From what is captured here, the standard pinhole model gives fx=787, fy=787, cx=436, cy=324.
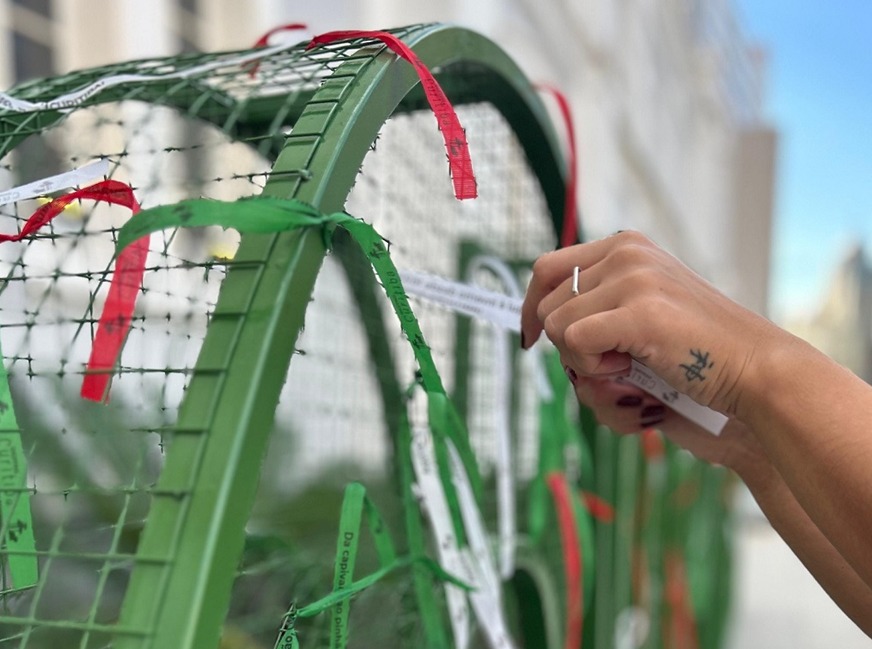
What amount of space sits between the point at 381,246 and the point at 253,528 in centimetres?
55

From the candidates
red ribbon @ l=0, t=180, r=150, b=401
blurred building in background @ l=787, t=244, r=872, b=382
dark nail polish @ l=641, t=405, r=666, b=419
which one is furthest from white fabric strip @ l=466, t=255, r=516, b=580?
blurred building in background @ l=787, t=244, r=872, b=382

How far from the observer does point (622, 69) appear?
510 cm

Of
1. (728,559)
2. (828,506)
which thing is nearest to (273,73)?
(828,506)

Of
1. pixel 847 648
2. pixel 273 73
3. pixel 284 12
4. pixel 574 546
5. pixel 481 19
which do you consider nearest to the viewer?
pixel 273 73

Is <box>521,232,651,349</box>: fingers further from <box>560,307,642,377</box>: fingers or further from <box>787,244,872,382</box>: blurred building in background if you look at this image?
<box>787,244,872,382</box>: blurred building in background

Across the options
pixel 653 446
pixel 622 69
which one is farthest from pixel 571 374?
pixel 622 69

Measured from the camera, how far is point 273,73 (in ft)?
1.91

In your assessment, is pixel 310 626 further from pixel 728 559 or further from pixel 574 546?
pixel 728 559

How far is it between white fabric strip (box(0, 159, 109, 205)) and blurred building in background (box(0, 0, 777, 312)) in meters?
0.40

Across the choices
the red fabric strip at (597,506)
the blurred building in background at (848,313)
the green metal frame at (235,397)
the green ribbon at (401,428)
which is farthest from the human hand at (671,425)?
the blurred building in background at (848,313)

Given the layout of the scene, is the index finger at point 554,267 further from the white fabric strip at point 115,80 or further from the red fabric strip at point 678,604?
the red fabric strip at point 678,604

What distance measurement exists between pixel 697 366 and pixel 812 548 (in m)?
0.21

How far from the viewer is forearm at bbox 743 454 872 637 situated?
1.68 feet

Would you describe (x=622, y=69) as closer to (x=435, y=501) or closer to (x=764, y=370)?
(x=435, y=501)
